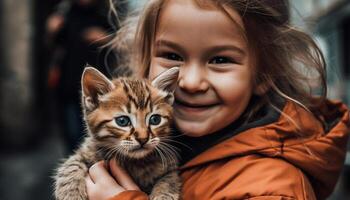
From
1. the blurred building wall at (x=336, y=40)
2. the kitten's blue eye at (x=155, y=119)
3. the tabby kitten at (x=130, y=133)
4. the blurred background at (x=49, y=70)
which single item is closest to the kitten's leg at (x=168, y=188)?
the tabby kitten at (x=130, y=133)

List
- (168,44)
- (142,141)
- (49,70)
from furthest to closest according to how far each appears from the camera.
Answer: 1. (49,70)
2. (168,44)
3. (142,141)

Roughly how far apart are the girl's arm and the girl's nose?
42cm

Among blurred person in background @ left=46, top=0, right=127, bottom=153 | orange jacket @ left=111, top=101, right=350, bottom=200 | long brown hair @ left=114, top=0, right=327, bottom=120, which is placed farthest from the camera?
blurred person in background @ left=46, top=0, right=127, bottom=153

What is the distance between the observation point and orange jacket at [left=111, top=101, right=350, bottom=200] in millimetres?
1955

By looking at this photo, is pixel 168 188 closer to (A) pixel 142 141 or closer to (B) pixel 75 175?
(A) pixel 142 141

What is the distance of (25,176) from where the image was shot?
7.08 m

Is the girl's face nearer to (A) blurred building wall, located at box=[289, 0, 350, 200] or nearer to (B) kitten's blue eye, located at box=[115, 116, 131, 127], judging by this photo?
(B) kitten's blue eye, located at box=[115, 116, 131, 127]

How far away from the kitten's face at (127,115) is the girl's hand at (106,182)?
0.22 ft

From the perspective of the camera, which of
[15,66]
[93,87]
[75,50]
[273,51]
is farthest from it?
[15,66]

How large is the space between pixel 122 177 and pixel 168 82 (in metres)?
0.42

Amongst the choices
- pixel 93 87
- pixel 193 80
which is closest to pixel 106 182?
pixel 93 87

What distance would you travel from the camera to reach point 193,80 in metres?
2.14

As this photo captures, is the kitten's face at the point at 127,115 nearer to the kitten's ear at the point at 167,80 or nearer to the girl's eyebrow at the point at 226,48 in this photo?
the kitten's ear at the point at 167,80

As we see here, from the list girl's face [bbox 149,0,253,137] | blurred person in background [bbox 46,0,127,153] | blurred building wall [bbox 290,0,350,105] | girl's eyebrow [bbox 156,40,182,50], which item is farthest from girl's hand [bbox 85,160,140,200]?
blurred building wall [bbox 290,0,350,105]
